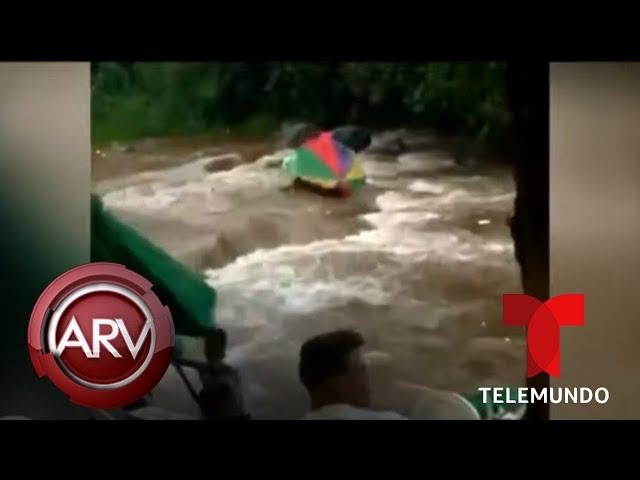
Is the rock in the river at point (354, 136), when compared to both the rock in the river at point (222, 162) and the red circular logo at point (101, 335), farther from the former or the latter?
the red circular logo at point (101, 335)

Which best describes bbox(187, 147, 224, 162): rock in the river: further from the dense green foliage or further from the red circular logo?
the red circular logo

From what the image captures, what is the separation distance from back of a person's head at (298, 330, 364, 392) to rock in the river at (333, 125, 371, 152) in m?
0.36

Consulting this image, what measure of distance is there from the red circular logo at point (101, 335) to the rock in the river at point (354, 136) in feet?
1.53

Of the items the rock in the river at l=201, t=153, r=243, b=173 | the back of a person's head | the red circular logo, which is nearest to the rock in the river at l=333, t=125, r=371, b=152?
the rock in the river at l=201, t=153, r=243, b=173

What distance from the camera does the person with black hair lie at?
1764 millimetres

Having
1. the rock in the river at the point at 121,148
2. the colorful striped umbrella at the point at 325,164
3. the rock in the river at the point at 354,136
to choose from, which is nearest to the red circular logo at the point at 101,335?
the rock in the river at the point at 121,148

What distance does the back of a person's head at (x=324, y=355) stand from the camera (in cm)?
176

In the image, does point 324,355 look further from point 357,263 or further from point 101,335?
point 101,335

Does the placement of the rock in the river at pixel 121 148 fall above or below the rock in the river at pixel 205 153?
above

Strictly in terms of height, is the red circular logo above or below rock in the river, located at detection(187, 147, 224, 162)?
below
